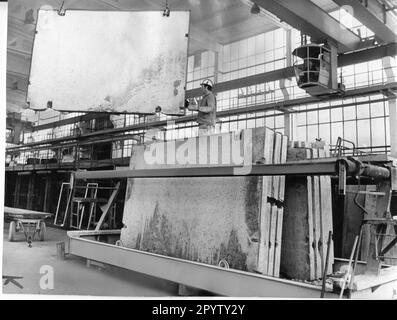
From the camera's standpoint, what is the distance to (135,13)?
328 centimetres

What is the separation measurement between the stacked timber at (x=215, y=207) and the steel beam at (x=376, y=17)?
13.3 ft

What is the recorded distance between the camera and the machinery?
230cm

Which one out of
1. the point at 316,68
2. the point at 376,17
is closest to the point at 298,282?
the point at 316,68

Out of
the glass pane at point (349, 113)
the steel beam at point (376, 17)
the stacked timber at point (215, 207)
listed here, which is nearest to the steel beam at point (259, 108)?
the steel beam at point (376, 17)

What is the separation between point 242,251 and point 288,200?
0.56 meters

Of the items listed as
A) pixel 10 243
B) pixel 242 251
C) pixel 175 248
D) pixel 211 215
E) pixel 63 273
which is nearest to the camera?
pixel 242 251

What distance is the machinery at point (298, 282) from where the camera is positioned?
2301 mm

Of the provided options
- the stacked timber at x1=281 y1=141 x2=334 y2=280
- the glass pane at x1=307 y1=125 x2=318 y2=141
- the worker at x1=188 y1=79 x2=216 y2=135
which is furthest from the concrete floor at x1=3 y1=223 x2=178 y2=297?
the glass pane at x1=307 y1=125 x2=318 y2=141

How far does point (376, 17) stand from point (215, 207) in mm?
4902

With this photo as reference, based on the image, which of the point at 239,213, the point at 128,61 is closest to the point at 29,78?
the point at 128,61

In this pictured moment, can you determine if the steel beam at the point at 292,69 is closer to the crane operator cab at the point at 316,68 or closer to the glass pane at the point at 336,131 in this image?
the crane operator cab at the point at 316,68

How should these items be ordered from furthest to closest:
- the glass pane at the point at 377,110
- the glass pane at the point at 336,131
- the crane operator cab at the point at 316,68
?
the glass pane at the point at 336,131, the glass pane at the point at 377,110, the crane operator cab at the point at 316,68

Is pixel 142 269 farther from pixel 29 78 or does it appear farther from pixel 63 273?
pixel 29 78

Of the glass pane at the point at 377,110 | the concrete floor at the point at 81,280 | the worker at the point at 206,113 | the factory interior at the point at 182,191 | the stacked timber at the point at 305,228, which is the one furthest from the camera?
the glass pane at the point at 377,110
